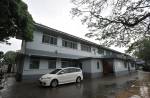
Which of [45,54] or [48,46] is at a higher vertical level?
[48,46]

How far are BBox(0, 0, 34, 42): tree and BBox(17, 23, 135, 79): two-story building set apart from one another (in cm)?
468

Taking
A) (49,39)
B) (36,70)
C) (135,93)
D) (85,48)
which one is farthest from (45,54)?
(135,93)

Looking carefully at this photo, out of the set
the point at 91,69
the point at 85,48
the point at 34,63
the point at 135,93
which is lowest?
the point at 135,93

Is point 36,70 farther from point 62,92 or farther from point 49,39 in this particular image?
point 62,92

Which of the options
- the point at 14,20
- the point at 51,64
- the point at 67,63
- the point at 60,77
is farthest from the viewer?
the point at 67,63

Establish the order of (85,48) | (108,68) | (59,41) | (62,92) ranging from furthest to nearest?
1. (108,68)
2. (85,48)
3. (59,41)
4. (62,92)

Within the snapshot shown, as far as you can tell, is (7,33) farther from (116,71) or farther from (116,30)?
(116,71)

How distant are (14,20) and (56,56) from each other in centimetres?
880

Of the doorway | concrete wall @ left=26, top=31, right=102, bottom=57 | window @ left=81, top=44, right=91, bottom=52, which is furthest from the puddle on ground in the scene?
window @ left=81, top=44, right=91, bottom=52

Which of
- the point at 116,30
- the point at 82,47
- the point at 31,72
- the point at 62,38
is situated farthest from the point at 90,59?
the point at 116,30

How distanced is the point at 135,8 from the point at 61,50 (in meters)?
→ 13.7

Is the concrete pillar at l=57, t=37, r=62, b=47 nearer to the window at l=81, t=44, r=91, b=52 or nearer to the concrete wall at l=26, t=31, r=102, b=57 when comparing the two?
the concrete wall at l=26, t=31, r=102, b=57

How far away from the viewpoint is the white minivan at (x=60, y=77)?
11083 millimetres

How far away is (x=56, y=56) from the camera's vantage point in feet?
54.3
